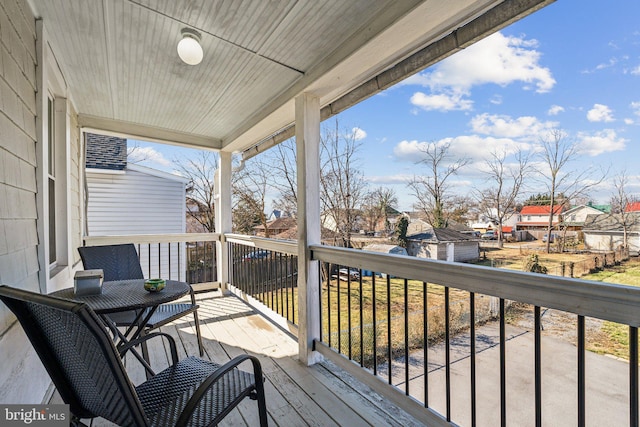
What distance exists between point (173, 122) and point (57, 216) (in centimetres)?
172

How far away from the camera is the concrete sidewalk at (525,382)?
6.92 feet

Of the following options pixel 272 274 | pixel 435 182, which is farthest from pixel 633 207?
pixel 272 274

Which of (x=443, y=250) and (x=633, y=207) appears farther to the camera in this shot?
(x=443, y=250)

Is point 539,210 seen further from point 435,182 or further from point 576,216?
point 435,182

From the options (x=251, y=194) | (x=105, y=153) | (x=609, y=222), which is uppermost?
(x=105, y=153)

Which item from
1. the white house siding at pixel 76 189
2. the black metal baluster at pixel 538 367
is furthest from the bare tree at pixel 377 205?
the white house siding at pixel 76 189

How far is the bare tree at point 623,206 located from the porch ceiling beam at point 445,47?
0.98 meters

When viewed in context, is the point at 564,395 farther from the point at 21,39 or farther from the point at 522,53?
the point at 21,39

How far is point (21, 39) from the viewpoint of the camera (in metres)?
1.71

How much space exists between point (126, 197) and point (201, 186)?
378cm

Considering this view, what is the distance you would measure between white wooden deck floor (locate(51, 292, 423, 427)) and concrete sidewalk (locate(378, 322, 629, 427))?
0.42 meters

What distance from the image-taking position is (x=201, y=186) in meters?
10.4

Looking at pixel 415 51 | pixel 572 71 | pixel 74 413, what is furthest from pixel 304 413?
pixel 572 71

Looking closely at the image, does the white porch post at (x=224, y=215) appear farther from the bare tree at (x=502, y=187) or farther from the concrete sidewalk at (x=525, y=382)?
the bare tree at (x=502, y=187)
